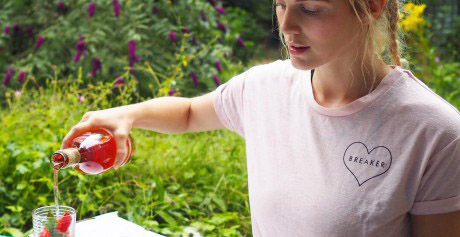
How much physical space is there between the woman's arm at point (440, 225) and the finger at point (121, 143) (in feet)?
2.19

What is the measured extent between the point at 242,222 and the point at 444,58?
3573mm

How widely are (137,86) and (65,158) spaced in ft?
9.53

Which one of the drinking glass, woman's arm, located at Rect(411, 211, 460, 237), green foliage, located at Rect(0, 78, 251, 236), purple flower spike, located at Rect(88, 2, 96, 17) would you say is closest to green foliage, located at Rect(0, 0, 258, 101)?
purple flower spike, located at Rect(88, 2, 96, 17)

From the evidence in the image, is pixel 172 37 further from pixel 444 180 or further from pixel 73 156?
pixel 444 180

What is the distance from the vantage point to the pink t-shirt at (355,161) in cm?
136

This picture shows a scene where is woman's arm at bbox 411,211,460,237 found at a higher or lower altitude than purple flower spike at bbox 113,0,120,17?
lower

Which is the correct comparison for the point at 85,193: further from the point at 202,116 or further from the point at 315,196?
the point at 315,196

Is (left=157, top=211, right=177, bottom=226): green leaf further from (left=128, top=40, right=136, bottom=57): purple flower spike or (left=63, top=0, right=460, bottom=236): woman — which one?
(left=128, top=40, right=136, bottom=57): purple flower spike

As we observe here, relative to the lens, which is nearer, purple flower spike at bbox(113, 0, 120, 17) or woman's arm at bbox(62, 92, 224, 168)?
woman's arm at bbox(62, 92, 224, 168)

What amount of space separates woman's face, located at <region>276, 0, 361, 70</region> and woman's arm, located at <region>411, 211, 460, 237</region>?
0.39 m

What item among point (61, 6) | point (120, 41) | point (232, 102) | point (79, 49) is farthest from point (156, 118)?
point (61, 6)

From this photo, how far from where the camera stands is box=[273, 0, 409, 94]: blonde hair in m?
Answer: 1.43

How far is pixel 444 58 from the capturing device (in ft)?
18.7

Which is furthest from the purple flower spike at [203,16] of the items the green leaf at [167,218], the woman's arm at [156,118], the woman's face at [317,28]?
the woman's face at [317,28]
